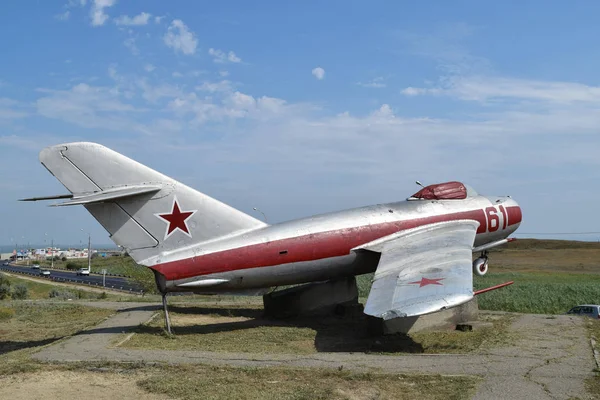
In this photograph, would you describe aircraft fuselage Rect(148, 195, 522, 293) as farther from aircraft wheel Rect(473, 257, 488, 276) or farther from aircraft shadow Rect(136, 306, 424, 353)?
aircraft shadow Rect(136, 306, 424, 353)

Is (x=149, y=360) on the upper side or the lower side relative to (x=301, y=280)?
lower

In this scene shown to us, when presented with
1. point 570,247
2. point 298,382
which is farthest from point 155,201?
point 570,247

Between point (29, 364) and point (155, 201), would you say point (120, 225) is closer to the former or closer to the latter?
point (155, 201)

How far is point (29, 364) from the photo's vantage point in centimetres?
1252

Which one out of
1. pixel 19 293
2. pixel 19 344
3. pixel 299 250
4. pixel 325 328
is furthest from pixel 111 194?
pixel 19 293

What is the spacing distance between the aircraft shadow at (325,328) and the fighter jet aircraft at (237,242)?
1547mm

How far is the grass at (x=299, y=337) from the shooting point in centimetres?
1476

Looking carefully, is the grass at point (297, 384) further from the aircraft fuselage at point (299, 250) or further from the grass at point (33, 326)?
the aircraft fuselage at point (299, 250)

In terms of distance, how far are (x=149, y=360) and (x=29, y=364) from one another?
2699 millimetres

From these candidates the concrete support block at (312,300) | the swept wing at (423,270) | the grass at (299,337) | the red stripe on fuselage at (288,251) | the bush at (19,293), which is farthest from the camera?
the bush at (19,293)

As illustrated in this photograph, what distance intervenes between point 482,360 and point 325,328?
6719mm

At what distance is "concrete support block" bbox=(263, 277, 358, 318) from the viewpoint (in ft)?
67.1

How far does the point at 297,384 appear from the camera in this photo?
10734mm

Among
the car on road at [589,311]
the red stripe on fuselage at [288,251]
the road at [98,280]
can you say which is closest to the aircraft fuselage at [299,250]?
the red stripe on fuselage at [288,251]
